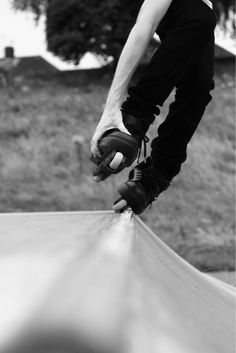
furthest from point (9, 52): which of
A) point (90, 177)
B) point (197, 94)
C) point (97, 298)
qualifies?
point (97, 298)

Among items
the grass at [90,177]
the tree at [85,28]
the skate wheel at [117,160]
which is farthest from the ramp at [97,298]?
the tree at [85,28]

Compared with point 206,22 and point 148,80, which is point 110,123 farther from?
point 206,22

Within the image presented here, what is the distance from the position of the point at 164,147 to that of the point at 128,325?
96cm

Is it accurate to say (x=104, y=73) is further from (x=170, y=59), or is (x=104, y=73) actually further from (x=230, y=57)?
(x=170, y=59)

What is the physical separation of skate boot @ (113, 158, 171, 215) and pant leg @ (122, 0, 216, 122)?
0.51ft

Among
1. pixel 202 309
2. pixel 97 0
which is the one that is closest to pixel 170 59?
pixel 202 309

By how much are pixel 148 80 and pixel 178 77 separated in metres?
0.08

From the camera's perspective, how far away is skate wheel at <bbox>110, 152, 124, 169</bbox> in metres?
1.47

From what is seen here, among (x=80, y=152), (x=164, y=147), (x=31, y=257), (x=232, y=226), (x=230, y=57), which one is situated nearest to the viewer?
(x=31, y=257)

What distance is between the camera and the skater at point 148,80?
150 centimetres

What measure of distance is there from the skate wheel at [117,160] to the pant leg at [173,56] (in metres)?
0.14

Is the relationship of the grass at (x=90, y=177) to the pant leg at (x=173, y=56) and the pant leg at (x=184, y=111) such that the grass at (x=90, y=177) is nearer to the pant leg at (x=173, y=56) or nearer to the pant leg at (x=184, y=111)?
the pant leg at (x=184, y=111)

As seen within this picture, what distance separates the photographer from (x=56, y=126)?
7.69 m

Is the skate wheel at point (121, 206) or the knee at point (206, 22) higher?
the knee at point (206, 22)
